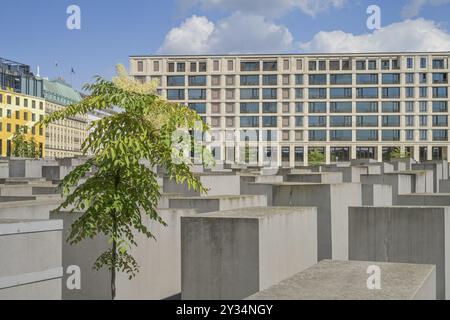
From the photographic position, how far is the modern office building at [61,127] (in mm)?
101625

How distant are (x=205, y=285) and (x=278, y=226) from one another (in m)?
1.28

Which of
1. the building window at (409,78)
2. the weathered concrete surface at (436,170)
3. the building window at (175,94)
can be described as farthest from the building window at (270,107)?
the weathered concrete surface at (436,170)

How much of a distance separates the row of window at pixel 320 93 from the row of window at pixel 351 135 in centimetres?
483

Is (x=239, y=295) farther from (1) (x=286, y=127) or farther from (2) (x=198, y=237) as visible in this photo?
(1) (x=286, y=127)

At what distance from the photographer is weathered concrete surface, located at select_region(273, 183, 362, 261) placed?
11.7 meters

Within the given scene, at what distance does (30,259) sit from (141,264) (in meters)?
3.77

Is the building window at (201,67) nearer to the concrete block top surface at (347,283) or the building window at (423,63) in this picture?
the building window at (423,63)

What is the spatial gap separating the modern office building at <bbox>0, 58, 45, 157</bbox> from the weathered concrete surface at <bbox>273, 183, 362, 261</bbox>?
248ft

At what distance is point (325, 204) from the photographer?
1172cm

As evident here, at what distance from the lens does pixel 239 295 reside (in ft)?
25.9

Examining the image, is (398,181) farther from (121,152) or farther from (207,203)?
(121,152)

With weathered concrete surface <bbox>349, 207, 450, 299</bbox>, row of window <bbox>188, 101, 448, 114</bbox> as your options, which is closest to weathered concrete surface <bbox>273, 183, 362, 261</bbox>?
weathered concrete surface <bbox>349, 207, 450, 299</bbox>

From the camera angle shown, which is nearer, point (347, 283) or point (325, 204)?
point (347, 283)

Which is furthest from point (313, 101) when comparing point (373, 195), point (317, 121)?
point (373, 195)
